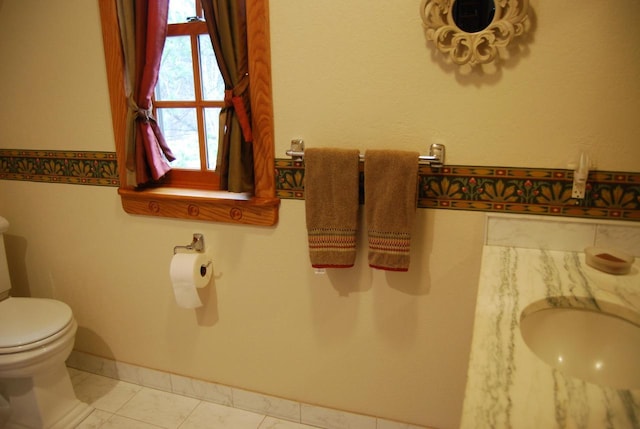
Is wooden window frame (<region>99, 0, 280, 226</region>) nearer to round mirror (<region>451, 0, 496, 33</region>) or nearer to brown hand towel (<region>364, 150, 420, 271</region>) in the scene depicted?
brown hand towel (<region>364, 150, 420, 271</region>)

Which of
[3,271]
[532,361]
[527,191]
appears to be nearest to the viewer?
[532,361]

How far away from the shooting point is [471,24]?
1253mm

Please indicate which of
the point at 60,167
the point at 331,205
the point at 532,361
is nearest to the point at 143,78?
the point at 60,167

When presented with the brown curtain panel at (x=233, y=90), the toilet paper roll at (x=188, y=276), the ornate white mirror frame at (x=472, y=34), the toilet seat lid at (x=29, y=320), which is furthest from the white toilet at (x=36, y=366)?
the ornate white mirror frame at (x=472, y=34)

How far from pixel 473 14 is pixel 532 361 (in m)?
0.99

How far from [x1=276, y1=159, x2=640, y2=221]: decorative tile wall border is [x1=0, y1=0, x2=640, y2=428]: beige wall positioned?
0.04 metres

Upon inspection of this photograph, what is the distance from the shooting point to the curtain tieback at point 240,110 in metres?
1.50

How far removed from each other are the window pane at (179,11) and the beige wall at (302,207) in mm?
328

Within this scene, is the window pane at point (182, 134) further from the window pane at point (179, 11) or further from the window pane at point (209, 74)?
the window pane at point (179, 11)

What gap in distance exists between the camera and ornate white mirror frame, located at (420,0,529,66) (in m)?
1.19

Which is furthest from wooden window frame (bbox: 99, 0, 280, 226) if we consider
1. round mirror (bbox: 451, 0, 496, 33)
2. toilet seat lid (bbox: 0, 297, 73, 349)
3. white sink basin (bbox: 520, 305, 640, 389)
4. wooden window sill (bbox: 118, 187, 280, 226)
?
white sink basin (bbox: 520, 305, 640, 389)

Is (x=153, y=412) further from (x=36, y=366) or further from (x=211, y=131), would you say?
(x=211, y=131)

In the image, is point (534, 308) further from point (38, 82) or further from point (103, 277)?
point (38, 82)

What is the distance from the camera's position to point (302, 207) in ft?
5.21
